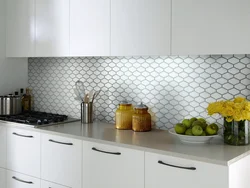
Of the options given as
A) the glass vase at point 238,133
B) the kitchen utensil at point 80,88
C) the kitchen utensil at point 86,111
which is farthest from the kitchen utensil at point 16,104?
the glass vase at point 238,133

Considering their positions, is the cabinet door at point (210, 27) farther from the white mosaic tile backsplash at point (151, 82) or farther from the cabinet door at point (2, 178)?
the cabinet door at point (2, 178)

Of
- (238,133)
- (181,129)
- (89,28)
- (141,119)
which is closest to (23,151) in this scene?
(141,119)

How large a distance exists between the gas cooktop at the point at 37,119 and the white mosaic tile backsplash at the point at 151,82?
159mm

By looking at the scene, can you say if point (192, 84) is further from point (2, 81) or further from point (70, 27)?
point (2, 81)

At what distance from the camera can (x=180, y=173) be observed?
1.99 metres

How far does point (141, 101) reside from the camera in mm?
2883

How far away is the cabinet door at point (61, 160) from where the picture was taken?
2527mm

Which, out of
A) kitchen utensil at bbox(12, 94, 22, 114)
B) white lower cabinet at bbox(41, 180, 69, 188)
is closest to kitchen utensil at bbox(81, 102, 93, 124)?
white lower cabinet at bbox(41, 180, 69, 188)

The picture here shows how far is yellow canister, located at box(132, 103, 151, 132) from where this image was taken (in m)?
2.65

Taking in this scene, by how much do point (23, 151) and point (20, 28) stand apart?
118 cm

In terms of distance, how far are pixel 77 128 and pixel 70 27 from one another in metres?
0.83

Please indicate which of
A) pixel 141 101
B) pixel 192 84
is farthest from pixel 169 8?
pixel 141 101

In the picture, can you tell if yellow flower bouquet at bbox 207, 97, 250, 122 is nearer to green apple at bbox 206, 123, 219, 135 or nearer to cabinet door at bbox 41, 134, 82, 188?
green apple at bbox 206, 123, 219, 135

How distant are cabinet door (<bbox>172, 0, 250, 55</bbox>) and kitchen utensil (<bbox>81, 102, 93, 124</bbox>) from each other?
107 centimetres
